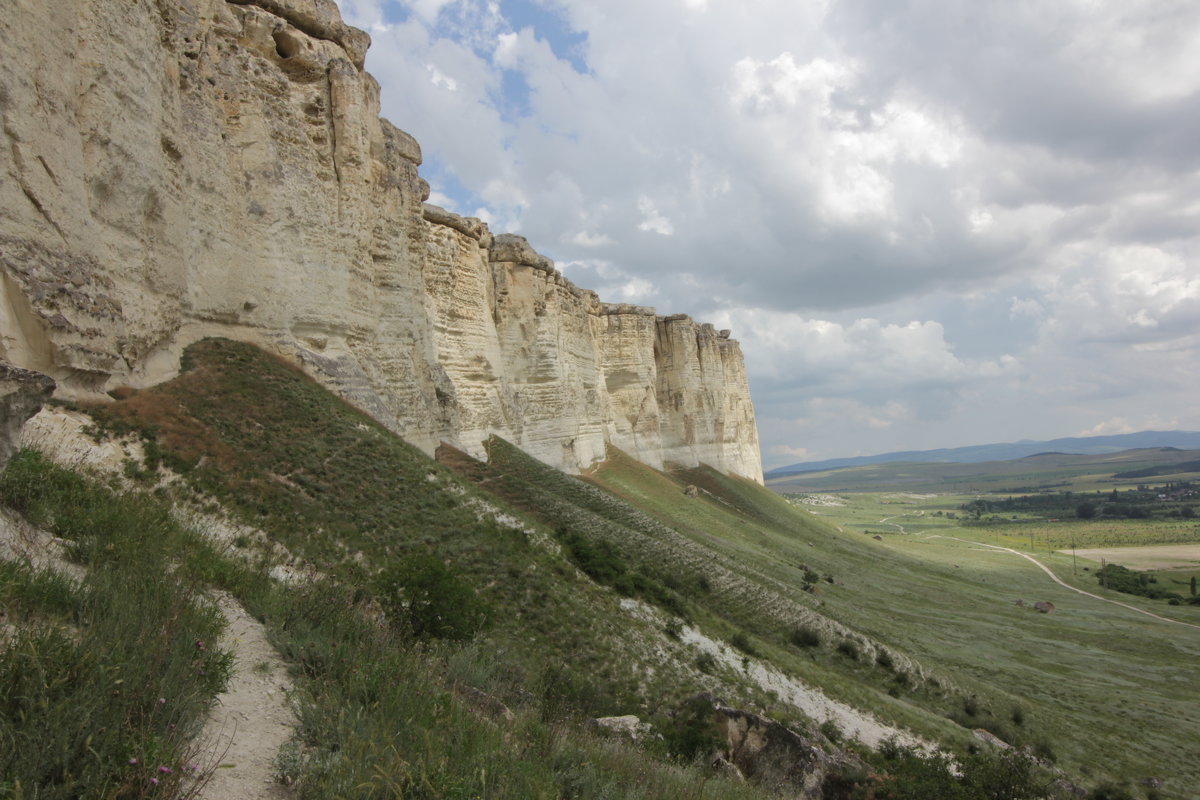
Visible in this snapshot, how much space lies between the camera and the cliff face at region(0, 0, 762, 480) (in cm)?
970

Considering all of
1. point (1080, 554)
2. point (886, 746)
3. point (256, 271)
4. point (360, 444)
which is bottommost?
point (1080, 554)

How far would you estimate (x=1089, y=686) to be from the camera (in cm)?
2206

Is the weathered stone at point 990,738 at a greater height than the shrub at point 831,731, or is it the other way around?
the shrub at point 831,731

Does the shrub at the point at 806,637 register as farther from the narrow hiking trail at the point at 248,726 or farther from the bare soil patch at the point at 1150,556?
the bare soil patch at the point at 1150,556

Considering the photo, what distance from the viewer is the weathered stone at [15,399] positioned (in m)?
4.95

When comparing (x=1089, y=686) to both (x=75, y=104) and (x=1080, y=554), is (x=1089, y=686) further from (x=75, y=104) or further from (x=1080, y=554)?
(x=1080, y=554)

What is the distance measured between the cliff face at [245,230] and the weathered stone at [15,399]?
485 cm

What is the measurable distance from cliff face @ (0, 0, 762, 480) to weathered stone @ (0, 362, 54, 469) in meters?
4.85

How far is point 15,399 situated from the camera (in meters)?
5.02

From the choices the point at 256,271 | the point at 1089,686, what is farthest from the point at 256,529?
the point at 1089,686

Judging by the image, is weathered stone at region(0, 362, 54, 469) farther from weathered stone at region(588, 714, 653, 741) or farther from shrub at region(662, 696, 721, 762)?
shrub at region(662, 696, 721, 762)

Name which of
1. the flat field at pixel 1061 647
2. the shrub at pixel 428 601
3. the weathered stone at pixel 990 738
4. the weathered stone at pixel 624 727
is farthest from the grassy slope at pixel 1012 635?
the shrub at pixel 428 601

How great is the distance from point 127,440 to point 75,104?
5751mm

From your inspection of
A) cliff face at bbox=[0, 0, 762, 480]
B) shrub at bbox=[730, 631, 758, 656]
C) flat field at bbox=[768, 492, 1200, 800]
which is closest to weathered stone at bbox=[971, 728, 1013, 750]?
flat field at bbox=[768, 492, 1200, 800]
